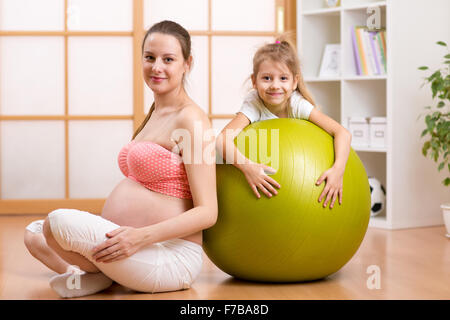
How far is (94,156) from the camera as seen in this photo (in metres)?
4.61

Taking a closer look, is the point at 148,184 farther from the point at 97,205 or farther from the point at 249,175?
the point at 97,205

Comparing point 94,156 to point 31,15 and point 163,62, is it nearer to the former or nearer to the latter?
point 31,15

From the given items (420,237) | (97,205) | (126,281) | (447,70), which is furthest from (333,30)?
(126,281)

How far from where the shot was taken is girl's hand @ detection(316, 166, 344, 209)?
2.22m

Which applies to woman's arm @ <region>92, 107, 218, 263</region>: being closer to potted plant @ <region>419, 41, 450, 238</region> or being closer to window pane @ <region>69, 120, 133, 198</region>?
potted plant @ <region>419, 41, 450, 238</region>

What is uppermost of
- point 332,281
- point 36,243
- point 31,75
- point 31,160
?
point 31,75

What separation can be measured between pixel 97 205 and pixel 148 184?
2394 millimetres

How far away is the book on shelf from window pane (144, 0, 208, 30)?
1.14m

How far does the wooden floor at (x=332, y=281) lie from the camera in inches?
87.5

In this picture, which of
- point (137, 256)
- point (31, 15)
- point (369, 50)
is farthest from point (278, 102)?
point (31, 15)

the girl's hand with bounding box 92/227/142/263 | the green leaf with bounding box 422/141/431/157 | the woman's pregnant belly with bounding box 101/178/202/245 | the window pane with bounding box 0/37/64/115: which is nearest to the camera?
the girl's hand with bounding box 92/227/142/263

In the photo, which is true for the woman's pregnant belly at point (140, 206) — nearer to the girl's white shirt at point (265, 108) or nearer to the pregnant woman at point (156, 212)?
the pregnant woman at point (156, 212)

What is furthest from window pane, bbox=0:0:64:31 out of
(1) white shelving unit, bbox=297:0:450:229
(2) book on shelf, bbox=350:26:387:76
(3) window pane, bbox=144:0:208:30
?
(2) book on shelf, bbox=350:26:387:76

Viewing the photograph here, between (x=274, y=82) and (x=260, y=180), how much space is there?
459 millimetres
